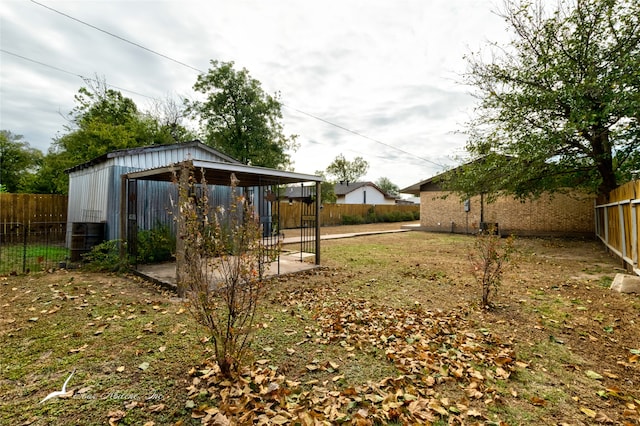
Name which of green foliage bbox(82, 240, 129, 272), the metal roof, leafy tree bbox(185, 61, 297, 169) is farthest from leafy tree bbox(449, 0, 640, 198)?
leafy tree bbox(185, 61, 297, 169)

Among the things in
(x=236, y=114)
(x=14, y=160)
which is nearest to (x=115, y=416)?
(x=236, y=114)

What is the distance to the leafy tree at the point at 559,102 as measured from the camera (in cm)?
815

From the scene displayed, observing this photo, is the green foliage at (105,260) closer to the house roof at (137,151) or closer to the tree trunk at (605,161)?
the house roof at (137,151)

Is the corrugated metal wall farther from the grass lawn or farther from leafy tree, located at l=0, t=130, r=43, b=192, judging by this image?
leafy tree, located at l=0, t=130, r=43, b=192

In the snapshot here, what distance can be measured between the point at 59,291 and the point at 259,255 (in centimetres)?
487

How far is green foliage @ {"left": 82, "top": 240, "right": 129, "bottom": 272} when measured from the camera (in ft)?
22.3

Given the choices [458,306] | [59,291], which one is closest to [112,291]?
[59,291]


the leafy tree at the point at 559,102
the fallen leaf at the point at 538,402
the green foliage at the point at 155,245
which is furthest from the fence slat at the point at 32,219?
the leafy tree at the point at 559,102

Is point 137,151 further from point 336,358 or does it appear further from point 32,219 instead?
point 336,358

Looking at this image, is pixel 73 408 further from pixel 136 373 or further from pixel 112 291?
pixel 112 291

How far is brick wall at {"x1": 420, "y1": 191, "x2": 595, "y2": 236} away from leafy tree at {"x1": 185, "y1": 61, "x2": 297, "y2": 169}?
1125 cm

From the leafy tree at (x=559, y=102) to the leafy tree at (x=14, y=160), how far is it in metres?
24.9

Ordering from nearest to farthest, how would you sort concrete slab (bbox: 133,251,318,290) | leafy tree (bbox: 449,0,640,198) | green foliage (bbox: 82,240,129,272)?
concrete slab (bbox: 133,251,318,290), green foliage (bbox: 82,240,129,272), leafy tree (bbox: 449,0,640,198)

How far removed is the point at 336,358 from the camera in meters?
2.99
